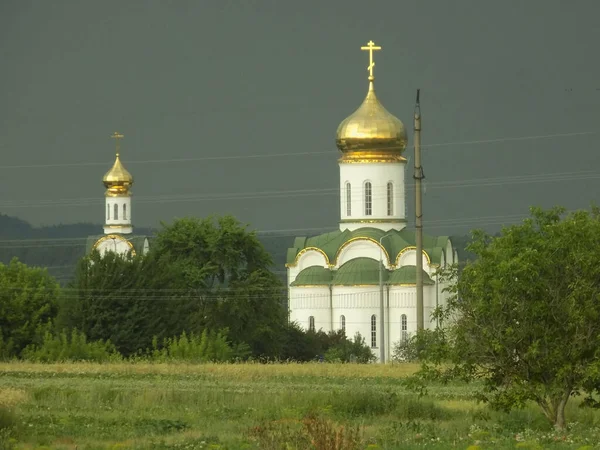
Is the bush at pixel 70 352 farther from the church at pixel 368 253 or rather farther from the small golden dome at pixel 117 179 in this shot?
the small golden dome at pixel 117 179

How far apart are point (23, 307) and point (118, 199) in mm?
38383

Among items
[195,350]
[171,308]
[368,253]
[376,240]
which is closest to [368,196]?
[376,240]

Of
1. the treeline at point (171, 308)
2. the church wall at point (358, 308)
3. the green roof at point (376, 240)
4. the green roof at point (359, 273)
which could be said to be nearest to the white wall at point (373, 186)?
the green roof at point (376, 240)

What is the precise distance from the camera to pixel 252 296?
57.0 metres

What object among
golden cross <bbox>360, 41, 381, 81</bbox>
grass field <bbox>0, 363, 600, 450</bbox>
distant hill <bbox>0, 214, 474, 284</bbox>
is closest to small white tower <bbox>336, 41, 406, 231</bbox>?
golden cross <bbox>360, 41, 381, 81</bbox>

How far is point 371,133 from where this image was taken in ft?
221

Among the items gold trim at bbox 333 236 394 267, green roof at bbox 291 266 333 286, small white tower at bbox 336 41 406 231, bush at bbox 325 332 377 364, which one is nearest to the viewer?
bush at bbox 325 332 377 364

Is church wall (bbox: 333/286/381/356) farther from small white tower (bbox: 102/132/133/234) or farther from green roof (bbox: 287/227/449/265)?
small white tower (bbox: 102/132/133/234)

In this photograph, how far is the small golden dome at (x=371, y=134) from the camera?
67.4 metres

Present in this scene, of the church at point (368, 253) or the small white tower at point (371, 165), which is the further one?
the small white tower at point (371, 165)

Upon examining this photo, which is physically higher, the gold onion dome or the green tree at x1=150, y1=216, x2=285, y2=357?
the gold onion dome

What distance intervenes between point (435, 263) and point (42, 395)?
136 ft

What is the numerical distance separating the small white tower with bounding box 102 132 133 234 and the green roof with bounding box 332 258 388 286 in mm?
27557

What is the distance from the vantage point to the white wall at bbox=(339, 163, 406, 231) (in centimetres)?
6781
